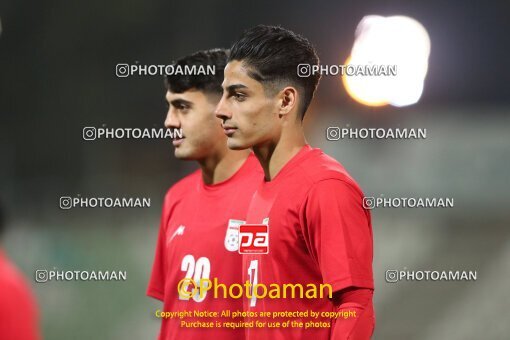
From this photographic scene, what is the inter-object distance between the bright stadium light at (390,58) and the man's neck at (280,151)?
629 mm

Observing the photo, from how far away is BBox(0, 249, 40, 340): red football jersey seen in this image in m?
1.67

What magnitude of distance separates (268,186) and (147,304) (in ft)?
3.07

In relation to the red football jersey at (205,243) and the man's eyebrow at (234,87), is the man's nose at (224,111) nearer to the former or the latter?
the man's eyebrow at (234,87)

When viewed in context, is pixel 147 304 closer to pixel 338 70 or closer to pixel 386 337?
pixel 386 337

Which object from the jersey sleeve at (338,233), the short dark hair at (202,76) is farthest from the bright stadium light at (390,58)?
the jersey sleeve at (338,233)

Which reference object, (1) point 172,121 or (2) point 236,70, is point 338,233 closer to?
(2) point 236,70

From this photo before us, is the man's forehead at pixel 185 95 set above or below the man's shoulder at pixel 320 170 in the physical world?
above

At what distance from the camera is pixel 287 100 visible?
9.35 ft

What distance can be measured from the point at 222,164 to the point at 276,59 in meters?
0.57

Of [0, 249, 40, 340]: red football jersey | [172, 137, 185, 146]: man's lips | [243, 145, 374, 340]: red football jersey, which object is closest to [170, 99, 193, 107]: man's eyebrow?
[172, 137, 185, 146]: man's lips

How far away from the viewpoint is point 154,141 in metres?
3.59

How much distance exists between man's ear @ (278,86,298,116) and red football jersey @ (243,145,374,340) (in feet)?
0.42

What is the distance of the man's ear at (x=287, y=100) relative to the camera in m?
2.84

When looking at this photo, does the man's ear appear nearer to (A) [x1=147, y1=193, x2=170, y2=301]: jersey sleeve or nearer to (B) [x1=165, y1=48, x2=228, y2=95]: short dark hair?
(B) [x1=165, y1=48, x2=228, y2=95]: short dark hair
